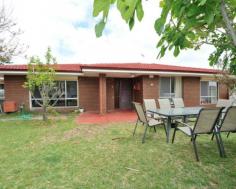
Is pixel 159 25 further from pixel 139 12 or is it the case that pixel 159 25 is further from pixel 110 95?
pixel 110 95

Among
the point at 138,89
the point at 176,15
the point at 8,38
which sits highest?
the point at 8,38

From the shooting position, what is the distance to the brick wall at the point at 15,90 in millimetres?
12726

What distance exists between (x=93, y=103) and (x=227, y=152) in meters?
10.6

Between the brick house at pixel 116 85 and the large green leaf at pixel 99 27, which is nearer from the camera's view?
the large green leaf at pixel 99 27

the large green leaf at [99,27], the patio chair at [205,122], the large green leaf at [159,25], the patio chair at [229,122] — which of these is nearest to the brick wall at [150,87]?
the patio chair at [229,122]

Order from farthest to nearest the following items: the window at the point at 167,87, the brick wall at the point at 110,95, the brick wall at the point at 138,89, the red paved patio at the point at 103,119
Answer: the brick wall at the point at 110,95
the window at the point at 167,87
the brick wall at the point at 138,89
the red paved patio at the point at 103,119

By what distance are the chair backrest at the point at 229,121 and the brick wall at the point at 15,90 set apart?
1210 centimetres

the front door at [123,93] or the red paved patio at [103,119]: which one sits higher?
the front door at [123,93]

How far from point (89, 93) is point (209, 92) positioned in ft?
33.0

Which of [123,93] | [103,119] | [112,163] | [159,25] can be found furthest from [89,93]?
[159,25]

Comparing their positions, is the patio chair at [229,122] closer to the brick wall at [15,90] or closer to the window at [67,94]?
the window at [67,94]

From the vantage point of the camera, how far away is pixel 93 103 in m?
14.3

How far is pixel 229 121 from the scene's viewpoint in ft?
15.2

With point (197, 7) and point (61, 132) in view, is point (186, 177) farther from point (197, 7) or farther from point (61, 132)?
point (61, 132)
